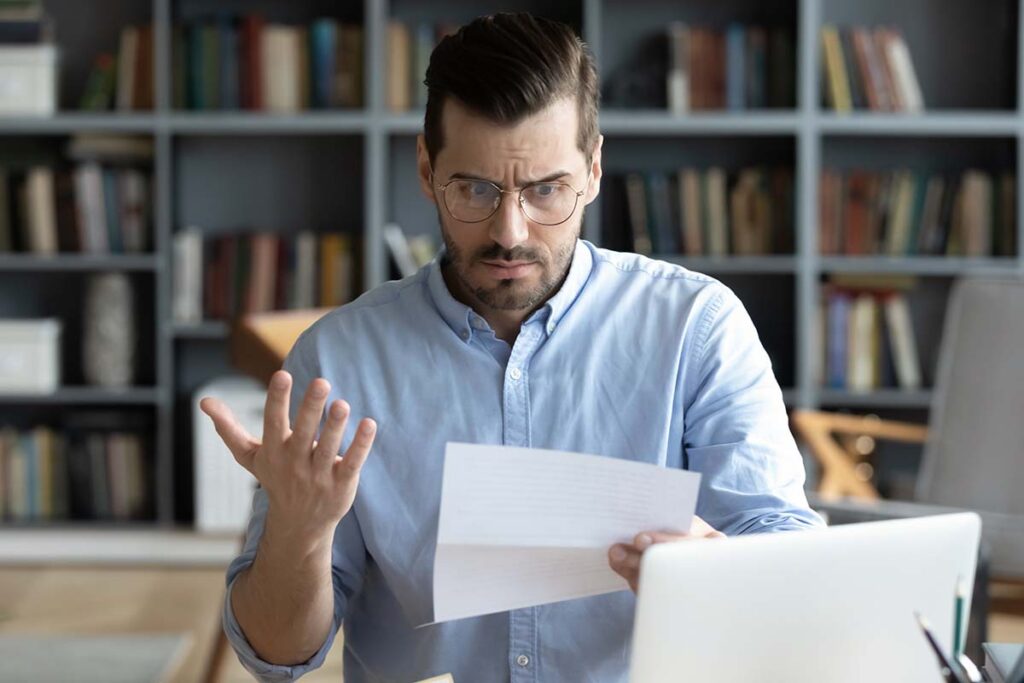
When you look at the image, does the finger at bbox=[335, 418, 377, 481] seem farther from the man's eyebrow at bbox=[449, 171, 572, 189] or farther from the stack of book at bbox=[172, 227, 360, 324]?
the stack of book at bbox=[172, 227, 360, 324]

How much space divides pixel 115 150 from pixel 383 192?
31.7 inches

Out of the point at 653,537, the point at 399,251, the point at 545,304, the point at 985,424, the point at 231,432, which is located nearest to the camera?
the point at 653,537

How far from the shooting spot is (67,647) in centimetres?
337

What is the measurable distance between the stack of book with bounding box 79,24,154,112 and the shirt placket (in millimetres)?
2949

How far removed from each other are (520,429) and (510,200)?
0.25m

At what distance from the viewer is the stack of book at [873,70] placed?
4.01 metres

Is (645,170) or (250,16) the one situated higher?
(250,16)

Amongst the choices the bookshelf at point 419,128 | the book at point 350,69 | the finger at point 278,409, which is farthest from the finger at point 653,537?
the book at point 350,69

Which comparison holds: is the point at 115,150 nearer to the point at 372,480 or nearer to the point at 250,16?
the point at 250,16

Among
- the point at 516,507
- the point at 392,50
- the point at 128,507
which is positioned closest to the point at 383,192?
the point at 392,50

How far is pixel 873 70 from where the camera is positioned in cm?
402

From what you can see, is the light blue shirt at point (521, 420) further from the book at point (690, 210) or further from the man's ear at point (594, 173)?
the book at point (690, 210)

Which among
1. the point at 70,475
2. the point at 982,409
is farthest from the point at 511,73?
the point at 70,475

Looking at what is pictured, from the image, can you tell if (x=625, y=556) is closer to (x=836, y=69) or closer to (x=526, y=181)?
(x=526, y=181)
